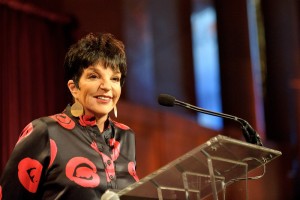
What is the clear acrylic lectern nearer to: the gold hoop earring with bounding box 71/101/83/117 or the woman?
the woman

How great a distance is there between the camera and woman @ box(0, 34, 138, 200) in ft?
5.74

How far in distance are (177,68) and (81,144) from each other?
352 cm

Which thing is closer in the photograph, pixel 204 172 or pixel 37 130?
pixel 204 172

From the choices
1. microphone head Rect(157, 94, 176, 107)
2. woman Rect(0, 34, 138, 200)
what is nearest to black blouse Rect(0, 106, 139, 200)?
woman Rect(0, 34, 138, 200)

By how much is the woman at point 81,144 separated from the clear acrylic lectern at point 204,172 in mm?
289

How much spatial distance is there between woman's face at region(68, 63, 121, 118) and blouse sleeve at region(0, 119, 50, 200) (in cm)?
22

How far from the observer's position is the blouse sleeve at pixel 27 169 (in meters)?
1.74

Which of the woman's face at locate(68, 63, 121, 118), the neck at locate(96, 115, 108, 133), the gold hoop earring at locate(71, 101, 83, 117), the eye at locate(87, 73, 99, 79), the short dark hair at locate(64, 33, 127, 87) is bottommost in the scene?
the neck at locate(96, 115, 108, 133)

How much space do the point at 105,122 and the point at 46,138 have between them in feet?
0.97

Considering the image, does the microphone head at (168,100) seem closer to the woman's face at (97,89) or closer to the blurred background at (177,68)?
the woman's face at (97,89)

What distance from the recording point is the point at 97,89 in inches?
74.9

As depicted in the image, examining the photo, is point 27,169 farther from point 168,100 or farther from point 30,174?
point 168,100

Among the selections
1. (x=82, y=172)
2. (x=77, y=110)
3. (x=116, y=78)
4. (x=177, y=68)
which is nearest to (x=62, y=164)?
(x=82, y=172)

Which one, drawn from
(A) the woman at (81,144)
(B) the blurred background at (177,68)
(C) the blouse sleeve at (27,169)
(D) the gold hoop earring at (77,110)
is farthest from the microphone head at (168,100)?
(B) the blurred background at (177,68)
